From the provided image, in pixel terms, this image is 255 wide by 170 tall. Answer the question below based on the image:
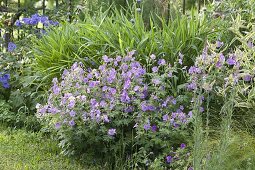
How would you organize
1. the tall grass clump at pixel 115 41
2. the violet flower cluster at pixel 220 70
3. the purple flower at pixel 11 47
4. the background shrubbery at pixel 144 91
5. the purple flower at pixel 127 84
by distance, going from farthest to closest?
the purple flower at pixel 11 47 < the tall grass clump at pixel 115 41 < the purple flower at pixel 127 84 < the background shrubbery at pixel 144 91 < the violet flower cluster at pixel 220 70

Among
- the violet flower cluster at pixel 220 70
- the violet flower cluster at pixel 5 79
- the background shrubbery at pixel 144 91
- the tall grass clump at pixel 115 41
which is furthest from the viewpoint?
the violet flower cluster at pixel 5 79

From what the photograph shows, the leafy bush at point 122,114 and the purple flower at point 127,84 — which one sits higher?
the purple flower at point 127,84

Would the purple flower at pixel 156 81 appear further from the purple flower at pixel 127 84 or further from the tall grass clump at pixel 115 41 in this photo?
the tall grass clump at pixel 115 41

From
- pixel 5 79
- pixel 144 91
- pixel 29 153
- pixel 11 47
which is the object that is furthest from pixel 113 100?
pixel 11 47

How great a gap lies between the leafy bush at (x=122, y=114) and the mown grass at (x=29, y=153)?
16cm

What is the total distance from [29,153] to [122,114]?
100 centimetres

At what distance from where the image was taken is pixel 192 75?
4.12 m

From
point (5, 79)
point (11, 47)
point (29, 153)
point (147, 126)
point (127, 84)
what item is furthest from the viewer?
point (11, 47)

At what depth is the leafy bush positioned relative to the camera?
4023 mm

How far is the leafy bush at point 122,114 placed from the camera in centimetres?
402

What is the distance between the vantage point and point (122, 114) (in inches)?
161

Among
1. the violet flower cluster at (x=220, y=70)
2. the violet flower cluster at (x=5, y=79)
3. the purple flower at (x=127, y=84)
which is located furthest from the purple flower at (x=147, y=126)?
the violet flower cluster at (x=5, y=79)

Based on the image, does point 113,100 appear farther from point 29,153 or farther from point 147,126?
point 29,153

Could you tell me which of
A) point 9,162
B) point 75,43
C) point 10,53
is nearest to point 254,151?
point 9,162
